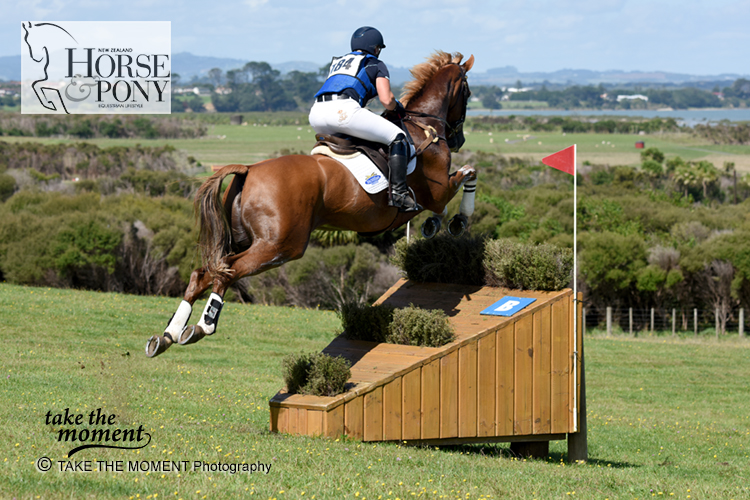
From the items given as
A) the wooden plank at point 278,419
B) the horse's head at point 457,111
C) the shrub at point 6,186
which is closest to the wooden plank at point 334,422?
the wooden plank at point 278,419

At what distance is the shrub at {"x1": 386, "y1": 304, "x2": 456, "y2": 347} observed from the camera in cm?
830

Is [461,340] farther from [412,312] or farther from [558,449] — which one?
[558,449]

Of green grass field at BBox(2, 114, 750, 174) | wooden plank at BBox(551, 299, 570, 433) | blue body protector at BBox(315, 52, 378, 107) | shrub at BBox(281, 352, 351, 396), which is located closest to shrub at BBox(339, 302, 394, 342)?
shrub at BBox(281, 352, 351, 396)

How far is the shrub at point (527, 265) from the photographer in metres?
9.34

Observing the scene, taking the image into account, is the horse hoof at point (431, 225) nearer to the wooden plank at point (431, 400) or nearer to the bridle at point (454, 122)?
the bridle at point (454, 122)

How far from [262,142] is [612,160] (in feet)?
186

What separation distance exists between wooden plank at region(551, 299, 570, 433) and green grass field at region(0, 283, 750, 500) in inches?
23.3

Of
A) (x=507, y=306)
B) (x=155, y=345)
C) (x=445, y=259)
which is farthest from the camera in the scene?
(x=445, y=259)

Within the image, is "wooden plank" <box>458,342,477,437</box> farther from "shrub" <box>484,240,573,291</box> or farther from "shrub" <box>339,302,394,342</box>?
"shrub" <box>484,240,573,291</box>

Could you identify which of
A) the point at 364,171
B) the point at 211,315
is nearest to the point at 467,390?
the point at 364,171

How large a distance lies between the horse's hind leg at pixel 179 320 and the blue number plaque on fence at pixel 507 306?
11.0 feet

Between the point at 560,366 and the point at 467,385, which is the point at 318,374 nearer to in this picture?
the point at 467,385

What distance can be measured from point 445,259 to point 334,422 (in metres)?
3.25

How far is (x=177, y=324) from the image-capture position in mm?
6668
